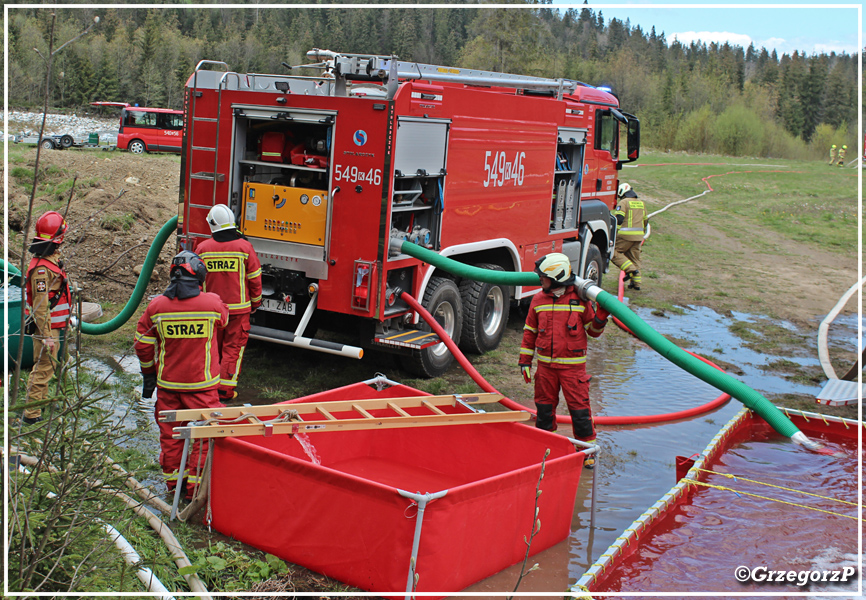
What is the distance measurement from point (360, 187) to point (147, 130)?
2708cm

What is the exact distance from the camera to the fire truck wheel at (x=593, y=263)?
11.7m

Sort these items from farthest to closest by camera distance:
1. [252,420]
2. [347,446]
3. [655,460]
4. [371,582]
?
[655,460] < [347,446] < [252,420] < [371,582]

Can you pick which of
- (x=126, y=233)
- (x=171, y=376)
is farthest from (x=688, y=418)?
(x=126, y=233)

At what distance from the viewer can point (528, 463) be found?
207 inches

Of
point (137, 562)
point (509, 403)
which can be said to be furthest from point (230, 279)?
point (137, 562)

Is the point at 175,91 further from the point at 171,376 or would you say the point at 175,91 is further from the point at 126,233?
the point at 171,376

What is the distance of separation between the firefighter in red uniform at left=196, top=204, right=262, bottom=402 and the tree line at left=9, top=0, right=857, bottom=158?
16612 mm

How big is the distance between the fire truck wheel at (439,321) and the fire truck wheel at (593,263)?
3700 millimetres

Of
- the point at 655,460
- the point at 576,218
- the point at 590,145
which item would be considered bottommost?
the point at 655,460

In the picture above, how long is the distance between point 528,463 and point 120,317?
16.7ft

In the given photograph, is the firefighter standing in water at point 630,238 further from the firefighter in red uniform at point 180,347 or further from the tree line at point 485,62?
the tree line at point 485,62

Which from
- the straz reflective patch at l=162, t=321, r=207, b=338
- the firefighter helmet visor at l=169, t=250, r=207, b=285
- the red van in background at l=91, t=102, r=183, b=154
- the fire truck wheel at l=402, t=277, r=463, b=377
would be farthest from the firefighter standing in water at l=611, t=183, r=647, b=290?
the red van in background at l=91, t=102, r=183, b=154

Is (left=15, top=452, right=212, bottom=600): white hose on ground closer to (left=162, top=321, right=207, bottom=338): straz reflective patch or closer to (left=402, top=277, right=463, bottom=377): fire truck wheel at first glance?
(left=162, top=321, right=207, bottom=338): straz reflective patch

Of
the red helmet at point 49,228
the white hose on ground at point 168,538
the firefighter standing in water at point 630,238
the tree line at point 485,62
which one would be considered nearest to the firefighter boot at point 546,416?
the white hose on ground at point 168,538
